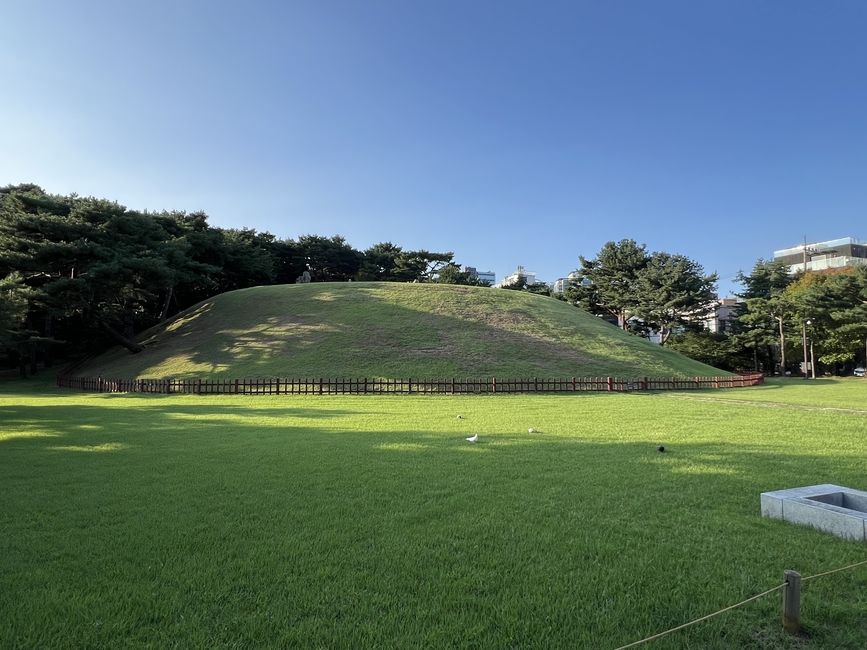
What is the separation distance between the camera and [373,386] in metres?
26.3

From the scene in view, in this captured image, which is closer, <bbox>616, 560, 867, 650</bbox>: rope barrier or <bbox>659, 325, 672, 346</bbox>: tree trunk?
<bbox>616, 560, 867, 650</bbox>: rope barrier

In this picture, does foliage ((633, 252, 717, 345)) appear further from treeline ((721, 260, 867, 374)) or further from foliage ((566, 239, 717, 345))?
treeline ((721, 260, 867, 374))

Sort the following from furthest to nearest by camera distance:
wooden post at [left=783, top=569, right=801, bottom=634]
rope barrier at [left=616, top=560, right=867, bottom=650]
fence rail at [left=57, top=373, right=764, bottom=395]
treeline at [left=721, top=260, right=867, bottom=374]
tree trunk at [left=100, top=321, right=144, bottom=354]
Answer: treeline at [left=721, top=260, right=867, bottom=374], tree trunk at [left=100, top=321, right=144, bottom=354], fence rail at [left=57, top=373, right=764, bottom=395], wooden post at [left=783, top=569, right=801, bottom=634], rope barrier at [left=616, top=560, right=867, bottom=650]

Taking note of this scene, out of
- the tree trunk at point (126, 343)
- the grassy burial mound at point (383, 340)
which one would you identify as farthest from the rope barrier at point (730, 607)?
the tree trunk at point (126, 343)

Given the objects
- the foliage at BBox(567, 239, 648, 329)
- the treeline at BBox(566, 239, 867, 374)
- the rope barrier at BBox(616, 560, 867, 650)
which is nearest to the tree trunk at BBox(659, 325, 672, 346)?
the treeline at BBox(566, 239, 867, 374)

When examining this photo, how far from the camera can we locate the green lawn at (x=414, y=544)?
3389 millimetres

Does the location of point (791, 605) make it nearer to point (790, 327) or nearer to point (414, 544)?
point (414, 544)

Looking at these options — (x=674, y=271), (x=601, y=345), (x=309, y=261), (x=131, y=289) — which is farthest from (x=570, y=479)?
(x=309, y=261)

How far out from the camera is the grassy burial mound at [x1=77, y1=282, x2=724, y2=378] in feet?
98.2

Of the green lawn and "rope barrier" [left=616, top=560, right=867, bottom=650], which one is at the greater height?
"rope barrier" [left=616, top=560, right=867, bottom=650]

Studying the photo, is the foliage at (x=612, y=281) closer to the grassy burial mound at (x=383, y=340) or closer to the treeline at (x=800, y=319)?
the treeline at (x=800, y=319)

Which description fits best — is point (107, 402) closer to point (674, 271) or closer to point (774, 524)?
point (774, 524)

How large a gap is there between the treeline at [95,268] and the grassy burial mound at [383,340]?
3770mm

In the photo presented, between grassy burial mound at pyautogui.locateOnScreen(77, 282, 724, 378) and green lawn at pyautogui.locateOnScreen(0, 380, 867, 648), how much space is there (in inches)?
780
